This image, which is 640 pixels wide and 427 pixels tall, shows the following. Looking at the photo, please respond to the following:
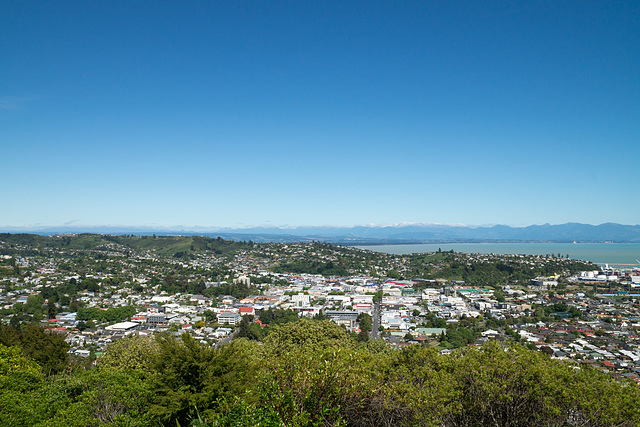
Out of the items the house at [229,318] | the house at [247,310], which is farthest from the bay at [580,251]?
the house at [229,318]

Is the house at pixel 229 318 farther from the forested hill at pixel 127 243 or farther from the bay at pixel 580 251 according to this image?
the bay at pixel 580 251

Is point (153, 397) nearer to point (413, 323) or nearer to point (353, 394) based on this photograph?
point (353, 394)

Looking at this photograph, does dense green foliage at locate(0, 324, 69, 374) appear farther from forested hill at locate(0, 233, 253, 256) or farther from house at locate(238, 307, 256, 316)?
forested hill at locate(0, 233, 253, 256)

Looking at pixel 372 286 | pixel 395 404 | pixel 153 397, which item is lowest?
pixel 372 286

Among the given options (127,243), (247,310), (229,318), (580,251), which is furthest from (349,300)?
(580,251)

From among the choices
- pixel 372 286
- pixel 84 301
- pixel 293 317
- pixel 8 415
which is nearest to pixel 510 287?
pixel 372 286

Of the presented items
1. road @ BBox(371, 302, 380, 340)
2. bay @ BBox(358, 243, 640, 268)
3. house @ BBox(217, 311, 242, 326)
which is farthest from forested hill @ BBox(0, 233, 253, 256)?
road @ BBox(371, 302, 380, 340)
